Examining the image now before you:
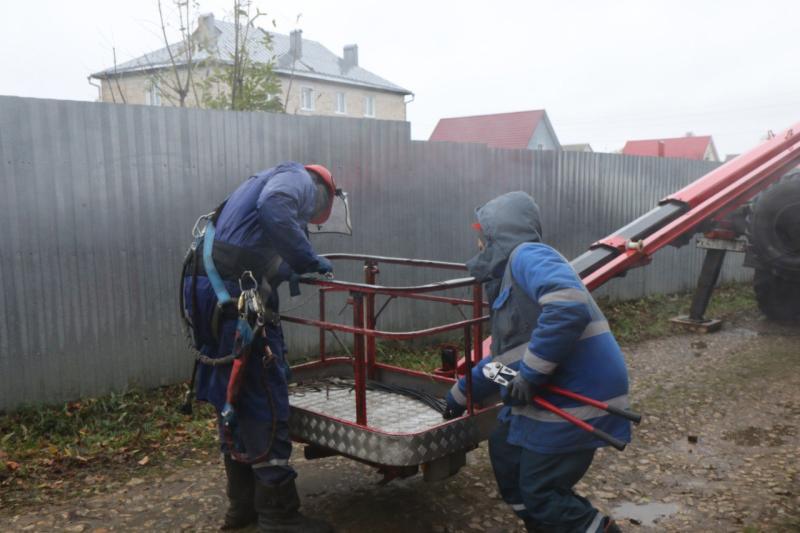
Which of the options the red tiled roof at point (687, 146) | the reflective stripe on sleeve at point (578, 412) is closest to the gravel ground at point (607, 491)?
the reflective stripe on sleeve at point (578, 412)

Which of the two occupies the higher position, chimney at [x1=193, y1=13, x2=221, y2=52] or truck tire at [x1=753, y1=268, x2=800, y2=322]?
chimney at [x1=193, y1=13, x2=221, y2=52]

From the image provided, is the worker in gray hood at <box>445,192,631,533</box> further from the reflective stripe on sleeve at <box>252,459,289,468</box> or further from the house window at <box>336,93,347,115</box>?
the house window at <box>336,93,347,115</box>

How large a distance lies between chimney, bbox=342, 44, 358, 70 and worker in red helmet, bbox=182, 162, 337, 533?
4094 centimetres

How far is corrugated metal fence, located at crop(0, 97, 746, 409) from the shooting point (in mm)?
5121

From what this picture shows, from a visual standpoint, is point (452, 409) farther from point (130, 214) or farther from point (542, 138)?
point (542, 138)

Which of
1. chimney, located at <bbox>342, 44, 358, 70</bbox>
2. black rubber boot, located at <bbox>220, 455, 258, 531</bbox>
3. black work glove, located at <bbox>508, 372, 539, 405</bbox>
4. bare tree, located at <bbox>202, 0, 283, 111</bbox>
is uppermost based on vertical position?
chimney, located at <bbox>342, 44, 358, 70</bbox>

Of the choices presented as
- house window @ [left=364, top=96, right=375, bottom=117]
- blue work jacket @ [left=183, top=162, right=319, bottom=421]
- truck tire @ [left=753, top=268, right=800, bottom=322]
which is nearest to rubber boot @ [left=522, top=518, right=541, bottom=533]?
blue work jacket @ [left=183, top=162, right=319, bottom=421]

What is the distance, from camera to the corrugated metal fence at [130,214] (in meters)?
5.12

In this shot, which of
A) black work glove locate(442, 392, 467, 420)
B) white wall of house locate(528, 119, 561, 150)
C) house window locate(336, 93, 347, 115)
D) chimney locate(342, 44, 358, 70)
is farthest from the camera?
chimney locate(342, 44, 358, 70)

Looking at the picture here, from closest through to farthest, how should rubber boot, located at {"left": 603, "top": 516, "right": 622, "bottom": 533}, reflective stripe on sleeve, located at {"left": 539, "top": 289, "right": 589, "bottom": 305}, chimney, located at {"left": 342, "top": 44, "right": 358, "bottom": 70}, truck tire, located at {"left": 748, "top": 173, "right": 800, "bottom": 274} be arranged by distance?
reflective stripe on sleeve, located at {"left": 539, "top": 289, "right": 589, "bottom": 305} < rubber boot, located at {"left": 603, "top": 516, "right": 622, "bottom": 533} < truck tire, located at {"left": 748, "top": 173, "right": 800, "bottom": 274} < chimney, located at {"left": 342, "top": 44, "right": 358, "bottom": 70}

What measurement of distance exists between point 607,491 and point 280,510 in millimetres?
2112

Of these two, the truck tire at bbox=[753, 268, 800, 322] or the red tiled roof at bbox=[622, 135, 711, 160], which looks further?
the red tiled roof at bbox=[622, 135, 711, 160]

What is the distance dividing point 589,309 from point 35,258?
4218 mm

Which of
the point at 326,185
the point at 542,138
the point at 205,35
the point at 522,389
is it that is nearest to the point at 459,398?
the point at 522,389
